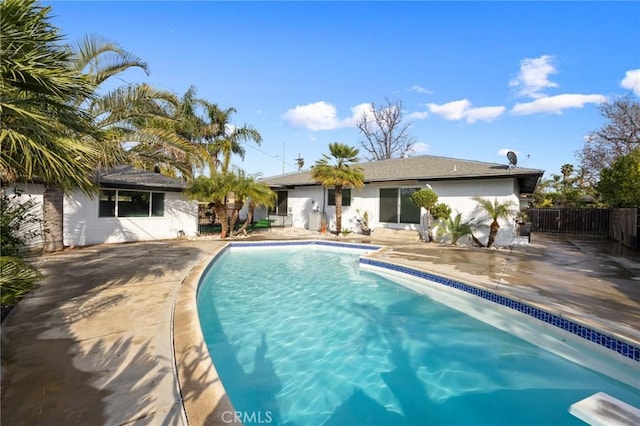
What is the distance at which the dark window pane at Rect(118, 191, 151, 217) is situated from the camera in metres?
12.8

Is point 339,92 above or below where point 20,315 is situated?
above

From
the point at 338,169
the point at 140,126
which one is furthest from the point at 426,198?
the point at 140,126

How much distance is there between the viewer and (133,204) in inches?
521

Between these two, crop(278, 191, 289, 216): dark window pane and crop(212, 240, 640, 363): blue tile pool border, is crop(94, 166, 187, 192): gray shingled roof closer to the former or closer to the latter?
crop(212, 240, 640, 363): blue tile pool border

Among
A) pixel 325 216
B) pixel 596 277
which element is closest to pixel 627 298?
pixel 596 277

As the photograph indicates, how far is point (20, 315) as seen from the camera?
436cm

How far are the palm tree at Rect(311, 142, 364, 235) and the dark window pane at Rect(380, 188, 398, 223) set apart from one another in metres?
1.64

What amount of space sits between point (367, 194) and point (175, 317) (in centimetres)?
1363

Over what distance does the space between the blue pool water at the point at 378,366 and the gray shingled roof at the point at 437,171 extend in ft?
26.6

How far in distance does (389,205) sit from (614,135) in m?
22.4

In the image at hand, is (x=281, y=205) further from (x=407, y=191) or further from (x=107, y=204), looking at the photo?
(x=107, y=204)

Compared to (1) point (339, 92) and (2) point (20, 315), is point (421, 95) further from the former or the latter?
(2) point (20, 315)

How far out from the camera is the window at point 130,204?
12.4 metres

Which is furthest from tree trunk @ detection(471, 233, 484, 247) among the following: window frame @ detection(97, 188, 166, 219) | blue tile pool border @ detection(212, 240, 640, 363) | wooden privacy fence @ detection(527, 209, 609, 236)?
window frame @ detection(97, 188, 166, 219)
